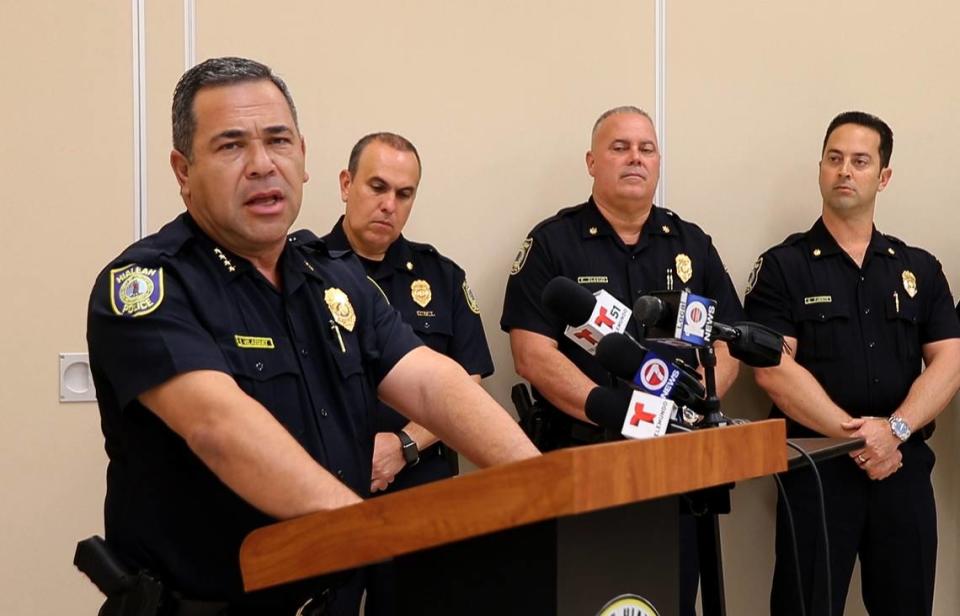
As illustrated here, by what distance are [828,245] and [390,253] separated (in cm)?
161

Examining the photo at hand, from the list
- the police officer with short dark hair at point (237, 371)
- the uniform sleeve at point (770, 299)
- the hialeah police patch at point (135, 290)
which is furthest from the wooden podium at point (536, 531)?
the uniform sleeve at point (770, 299)

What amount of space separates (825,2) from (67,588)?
3.43 m

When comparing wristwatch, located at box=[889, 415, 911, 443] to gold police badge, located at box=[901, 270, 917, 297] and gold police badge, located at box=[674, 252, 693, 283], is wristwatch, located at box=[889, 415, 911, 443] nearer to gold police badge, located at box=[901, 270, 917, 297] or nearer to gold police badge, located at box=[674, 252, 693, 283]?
gold police badge, located at box=[901, 270, 917, 297]

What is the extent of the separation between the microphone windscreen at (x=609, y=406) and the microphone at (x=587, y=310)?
77 millimetres

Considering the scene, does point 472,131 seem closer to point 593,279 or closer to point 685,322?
point 593,279

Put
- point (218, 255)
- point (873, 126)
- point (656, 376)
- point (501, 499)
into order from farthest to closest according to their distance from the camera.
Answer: point (873, 126)
point (218, 255)
point (656, 376)
point (501, 499)

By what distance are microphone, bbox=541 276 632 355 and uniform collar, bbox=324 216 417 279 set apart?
167cm

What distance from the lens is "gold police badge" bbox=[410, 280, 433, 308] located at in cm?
324

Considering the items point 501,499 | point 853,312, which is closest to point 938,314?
point 853,312

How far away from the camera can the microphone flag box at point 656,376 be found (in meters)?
1.49

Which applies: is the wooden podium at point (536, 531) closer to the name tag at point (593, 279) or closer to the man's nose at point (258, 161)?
the man's nose at point (258, 161)

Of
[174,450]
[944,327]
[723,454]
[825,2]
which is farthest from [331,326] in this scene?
[825,2]

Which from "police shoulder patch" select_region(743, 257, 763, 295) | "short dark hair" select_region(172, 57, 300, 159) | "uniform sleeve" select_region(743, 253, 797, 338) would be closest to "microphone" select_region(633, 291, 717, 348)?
"short dark hair" select_region(172, 57, 300, 159)

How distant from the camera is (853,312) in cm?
371
